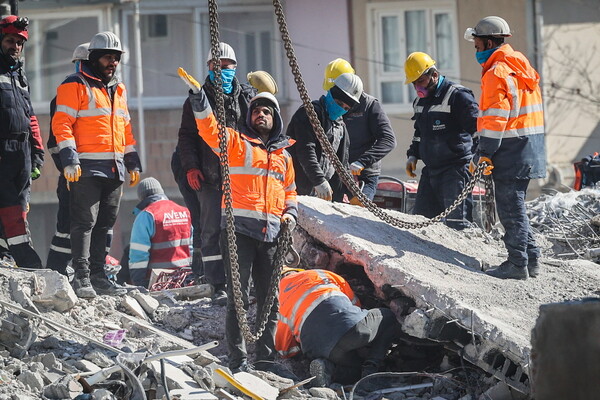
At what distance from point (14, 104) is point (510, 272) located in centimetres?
430

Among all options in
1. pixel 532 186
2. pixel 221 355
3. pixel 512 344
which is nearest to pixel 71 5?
pixel 532 186

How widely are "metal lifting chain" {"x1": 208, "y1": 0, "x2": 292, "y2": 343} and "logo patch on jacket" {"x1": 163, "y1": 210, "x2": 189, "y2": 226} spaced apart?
2876 mm

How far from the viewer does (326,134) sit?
9.15 m

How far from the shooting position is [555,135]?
17.6m

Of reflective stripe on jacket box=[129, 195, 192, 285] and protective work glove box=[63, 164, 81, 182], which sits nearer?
protective work glove box=[63, 164, 81, 182]

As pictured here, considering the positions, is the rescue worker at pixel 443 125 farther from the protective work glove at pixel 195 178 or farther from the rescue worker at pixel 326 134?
the protective work glove at pixel 195 178

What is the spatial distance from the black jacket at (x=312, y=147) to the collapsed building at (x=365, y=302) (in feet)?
0.97

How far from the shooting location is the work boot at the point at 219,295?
339 inches

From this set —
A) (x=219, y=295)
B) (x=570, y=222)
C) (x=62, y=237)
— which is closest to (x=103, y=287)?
(x=62, y=237)

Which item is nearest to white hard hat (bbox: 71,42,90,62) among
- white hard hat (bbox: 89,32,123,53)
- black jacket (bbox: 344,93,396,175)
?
white hard hat (bbox: 89,32,123,53)

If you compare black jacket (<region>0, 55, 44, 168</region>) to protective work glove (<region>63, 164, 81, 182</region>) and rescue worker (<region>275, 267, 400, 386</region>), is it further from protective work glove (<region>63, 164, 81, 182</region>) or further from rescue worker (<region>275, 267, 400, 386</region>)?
rescue worker (<region>275, 267, 400, 386</region>)

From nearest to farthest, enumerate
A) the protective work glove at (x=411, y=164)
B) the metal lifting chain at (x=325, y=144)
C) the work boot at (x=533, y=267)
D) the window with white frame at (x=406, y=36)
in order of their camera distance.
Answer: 1. the metal lifting chain at (x=325, y=144)
2. the work boot at (x=533, y=267)
3. the protective work glove at (x=411, y=164)
4. the window with white frame at (x=406, y=36)

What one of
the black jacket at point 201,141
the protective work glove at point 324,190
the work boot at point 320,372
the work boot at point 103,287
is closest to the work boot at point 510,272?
the protective work glove at point 324,190

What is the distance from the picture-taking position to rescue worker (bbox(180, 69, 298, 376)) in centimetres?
729
